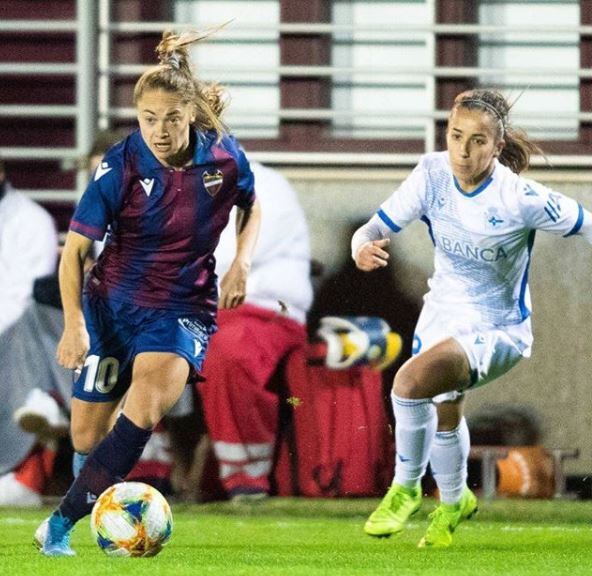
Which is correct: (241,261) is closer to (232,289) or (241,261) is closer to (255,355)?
(232,289)

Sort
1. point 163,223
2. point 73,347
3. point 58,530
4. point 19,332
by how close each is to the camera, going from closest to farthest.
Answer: point 73,347 → point 58,530 → point 163,223 → point 19,332

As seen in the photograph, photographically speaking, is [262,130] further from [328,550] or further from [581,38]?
[328,550]

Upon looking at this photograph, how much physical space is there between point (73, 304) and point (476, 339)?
1.74 m

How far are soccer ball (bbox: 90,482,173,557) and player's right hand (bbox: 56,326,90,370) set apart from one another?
46cm

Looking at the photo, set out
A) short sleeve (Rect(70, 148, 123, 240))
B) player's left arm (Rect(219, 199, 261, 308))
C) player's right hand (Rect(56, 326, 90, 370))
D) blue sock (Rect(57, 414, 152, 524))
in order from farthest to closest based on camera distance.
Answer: player's left arm (Rect(219, 199, 261, 308)) → short sleeve (Rect(70, 148, 123, 240)) → blue sock (Rect(57, 414, 152, 524)) → player's right hand (Rect(56, 326, 90, 370))

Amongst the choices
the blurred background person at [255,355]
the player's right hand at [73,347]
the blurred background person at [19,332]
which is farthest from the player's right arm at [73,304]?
the blurred background person at [19,332]

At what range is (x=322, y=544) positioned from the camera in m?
8.02

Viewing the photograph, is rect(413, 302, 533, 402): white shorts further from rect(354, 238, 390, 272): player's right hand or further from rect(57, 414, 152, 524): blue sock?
rect(57, 414, 152, 524): blue sock

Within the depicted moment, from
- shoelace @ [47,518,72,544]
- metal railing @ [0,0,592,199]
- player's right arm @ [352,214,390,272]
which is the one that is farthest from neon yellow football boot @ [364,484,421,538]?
metal railing @ [0,0,592,199]

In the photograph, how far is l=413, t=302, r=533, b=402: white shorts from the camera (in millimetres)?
7676

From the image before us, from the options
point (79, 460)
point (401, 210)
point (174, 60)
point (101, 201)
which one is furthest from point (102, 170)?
point (401, 210)

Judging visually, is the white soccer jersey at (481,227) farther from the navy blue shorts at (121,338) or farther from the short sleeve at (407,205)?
the navy blue shorts at (121,338)

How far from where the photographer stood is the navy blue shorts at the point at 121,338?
709cm

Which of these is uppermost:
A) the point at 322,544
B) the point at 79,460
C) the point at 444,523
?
the point at 79,460
